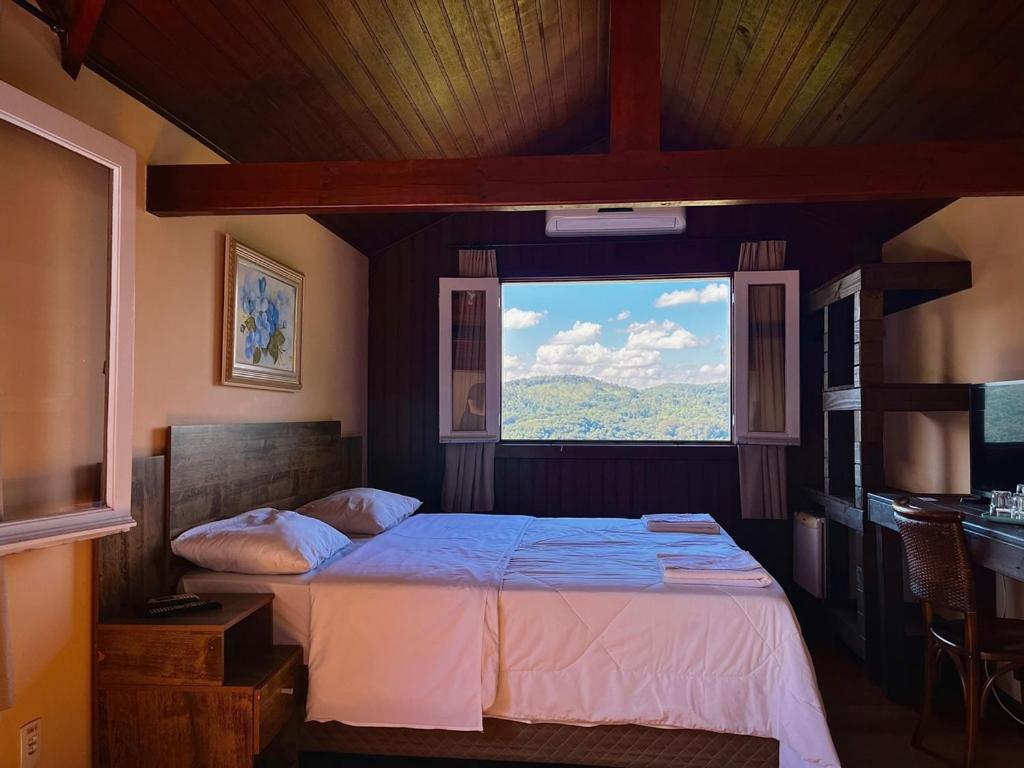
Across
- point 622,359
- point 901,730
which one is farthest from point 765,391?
point 901,730

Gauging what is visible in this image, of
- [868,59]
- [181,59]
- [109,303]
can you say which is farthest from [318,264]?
[868,59]

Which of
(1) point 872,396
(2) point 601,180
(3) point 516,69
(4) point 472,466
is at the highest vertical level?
(3) point 516,69

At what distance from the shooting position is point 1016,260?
2.98 metres

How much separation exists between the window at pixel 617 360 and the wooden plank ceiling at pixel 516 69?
1.12m

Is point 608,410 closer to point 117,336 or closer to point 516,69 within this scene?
point 516,69

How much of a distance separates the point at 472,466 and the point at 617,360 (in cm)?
126

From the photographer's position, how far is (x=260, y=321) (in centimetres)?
329

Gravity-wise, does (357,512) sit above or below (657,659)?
above

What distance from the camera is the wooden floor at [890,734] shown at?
8.39ft

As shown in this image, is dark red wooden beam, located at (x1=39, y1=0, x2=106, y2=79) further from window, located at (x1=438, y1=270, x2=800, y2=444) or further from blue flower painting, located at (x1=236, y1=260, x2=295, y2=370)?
window, located at (x1=438, y1=270, x2=800, y2=444)

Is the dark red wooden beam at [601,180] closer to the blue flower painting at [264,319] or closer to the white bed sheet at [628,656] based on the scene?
the blue flower painting at [264,319]

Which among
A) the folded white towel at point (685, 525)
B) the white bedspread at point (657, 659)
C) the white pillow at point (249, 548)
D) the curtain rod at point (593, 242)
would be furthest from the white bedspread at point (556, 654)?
the curtain rod at point (593, 242)

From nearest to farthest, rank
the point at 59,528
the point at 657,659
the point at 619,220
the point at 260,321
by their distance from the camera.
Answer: the point at 59,528, the point at 657,659, the point at 260,321, the point at 619,220

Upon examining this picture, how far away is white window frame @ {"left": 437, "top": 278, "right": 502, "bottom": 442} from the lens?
4652 mm
